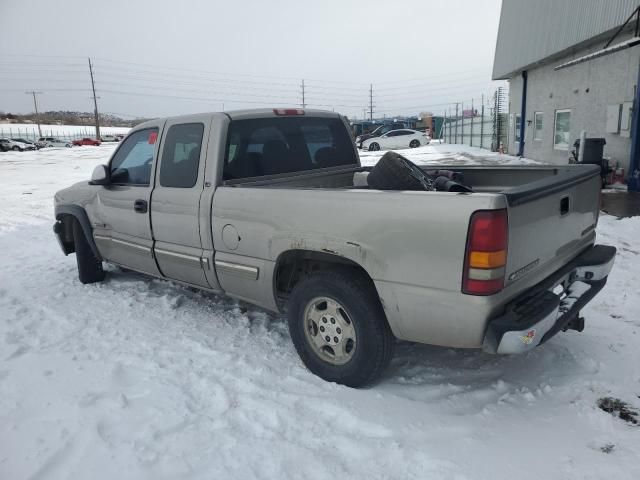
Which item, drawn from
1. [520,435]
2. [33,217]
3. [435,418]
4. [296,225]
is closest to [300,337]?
[296,225]

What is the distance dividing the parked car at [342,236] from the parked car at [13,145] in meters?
51.0

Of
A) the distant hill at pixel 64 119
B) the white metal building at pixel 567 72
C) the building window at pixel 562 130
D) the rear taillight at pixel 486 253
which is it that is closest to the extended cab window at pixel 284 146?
the rear taillight at pixel 486 253

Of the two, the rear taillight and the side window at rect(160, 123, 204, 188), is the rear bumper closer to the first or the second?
the rear taillight

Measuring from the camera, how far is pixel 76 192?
214 inches

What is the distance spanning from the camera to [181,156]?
418cm

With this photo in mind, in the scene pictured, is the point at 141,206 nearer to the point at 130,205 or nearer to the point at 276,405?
the point at 130,205

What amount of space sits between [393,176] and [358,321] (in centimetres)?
104

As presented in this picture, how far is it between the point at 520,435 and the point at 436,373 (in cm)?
80

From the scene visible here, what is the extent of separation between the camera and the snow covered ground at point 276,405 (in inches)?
99.9

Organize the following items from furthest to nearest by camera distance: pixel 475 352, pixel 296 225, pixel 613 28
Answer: pixel 613 28
pixel 475 352
pixel 296 225

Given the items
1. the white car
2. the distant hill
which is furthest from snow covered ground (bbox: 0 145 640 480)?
the distant hill

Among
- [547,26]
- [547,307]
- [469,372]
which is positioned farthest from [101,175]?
[547,26]

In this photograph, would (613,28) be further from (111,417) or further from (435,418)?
A: (111,417)

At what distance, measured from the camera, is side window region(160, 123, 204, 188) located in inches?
158
